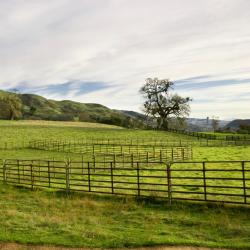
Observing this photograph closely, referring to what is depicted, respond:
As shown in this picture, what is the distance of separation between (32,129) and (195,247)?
73.8 metres

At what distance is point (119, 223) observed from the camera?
38.4 ft

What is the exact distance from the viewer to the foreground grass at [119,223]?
954cm

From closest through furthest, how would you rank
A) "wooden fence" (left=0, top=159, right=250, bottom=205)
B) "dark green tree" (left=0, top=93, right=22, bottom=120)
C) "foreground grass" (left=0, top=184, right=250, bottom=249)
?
"foreground grass" (left=0, top=184, right=250, bottom=249), "wooden fence" (left=0, top=159, right=250, bottom=205), "dark green tree" (left=0, top=93, right=22, bottom=120)

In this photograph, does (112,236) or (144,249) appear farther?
(112,236)

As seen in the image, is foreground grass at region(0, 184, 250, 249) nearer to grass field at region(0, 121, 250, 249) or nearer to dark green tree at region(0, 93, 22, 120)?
grass field at region(0, 121, 250, 249)

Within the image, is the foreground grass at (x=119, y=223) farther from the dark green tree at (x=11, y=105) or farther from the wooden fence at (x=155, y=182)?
the dark green tree at (x=11, y=105)

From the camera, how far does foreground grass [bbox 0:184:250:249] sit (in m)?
9.54

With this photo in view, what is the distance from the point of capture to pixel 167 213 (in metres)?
12.9

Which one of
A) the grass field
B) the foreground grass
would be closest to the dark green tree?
the grass field

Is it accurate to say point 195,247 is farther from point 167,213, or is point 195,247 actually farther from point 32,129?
point 32,129

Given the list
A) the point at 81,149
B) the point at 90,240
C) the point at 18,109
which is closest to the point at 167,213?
the point at 90,240

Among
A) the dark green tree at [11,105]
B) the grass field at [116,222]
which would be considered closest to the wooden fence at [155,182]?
the grass field at [116,222]

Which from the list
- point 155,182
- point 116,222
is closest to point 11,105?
point 155,182

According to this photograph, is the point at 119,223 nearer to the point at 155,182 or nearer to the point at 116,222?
the point at 116,222
